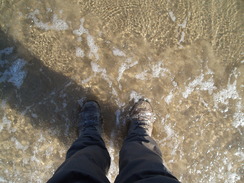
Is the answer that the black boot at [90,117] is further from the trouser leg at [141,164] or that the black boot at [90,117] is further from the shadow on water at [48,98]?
the trouser leg at [141,164]

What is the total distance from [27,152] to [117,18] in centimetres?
192

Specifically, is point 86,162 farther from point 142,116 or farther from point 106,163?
point 142,116

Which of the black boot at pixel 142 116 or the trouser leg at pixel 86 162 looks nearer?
the trouser leg at pixel 86 162

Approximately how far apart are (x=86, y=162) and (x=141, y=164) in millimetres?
422

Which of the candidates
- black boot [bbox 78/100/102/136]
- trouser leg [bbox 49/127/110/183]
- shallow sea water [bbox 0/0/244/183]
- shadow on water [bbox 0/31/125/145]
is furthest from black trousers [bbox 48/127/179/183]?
shallow sea water [bbox 0/0/244/183]

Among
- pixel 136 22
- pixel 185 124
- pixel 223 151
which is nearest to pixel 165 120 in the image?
pixel 185 124

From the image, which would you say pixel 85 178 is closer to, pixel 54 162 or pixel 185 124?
pixel 54 162

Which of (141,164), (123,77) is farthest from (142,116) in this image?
(141,164)

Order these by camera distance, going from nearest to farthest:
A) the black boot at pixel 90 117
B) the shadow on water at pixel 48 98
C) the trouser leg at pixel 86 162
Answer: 1. the trouser leg at pixel 86 162
2. the black boot at pixel 90 117
3. the shadow on water at pixel 48 98

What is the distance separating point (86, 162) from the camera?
160cm

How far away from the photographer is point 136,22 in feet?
7.88

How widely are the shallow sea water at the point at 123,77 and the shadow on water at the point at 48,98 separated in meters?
0.01

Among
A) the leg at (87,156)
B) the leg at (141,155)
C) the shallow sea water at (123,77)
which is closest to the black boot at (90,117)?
the leg at (87,156)

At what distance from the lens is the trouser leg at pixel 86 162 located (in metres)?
1.40
